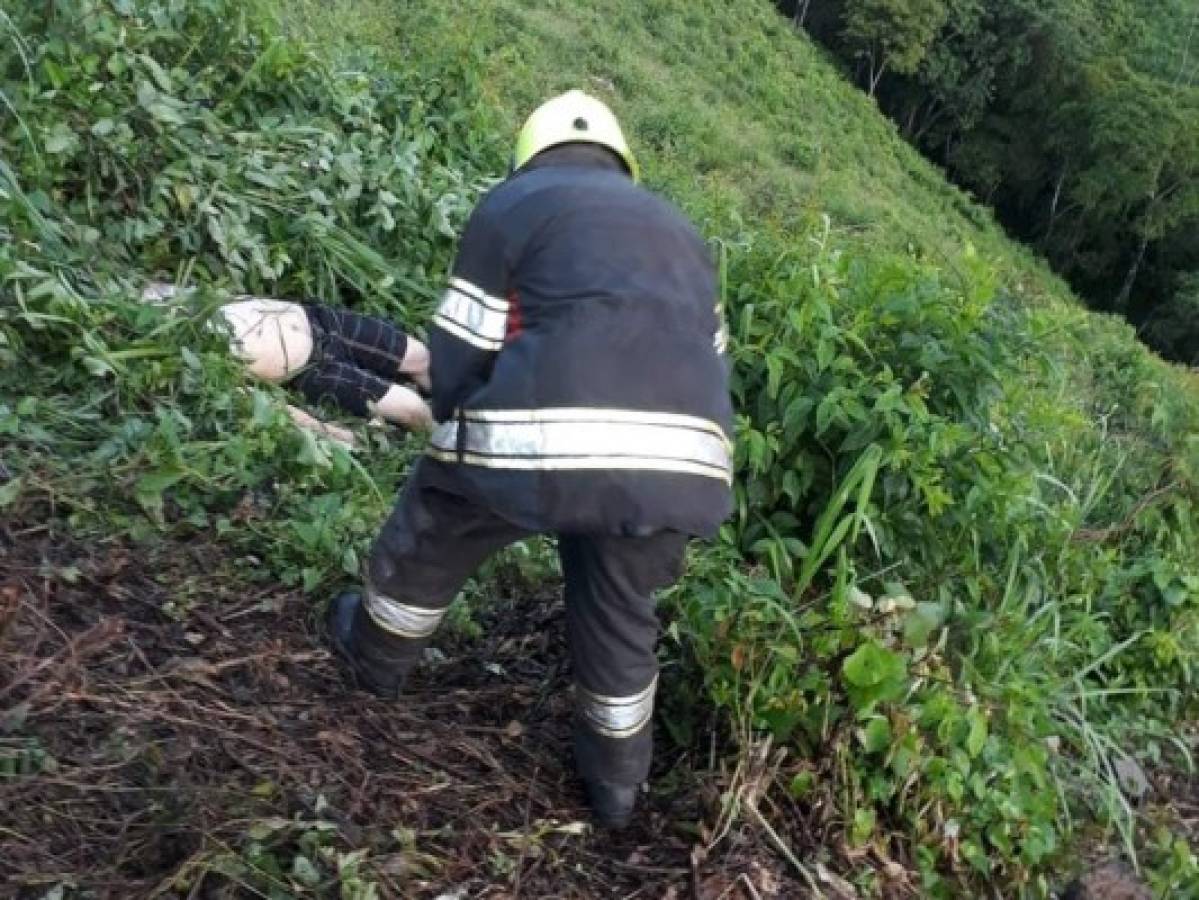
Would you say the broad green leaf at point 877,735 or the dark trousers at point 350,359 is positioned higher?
the broad green leaf at point 877,735

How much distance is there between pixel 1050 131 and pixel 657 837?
114 feet

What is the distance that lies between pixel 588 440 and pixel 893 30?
32.7m

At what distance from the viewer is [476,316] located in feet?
8.59

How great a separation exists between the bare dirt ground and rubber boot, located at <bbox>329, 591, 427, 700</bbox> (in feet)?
0.15

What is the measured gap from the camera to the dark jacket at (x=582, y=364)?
249cm

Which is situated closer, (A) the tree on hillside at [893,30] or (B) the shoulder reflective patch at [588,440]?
(B) the shoulder reflective patch at [588,440]

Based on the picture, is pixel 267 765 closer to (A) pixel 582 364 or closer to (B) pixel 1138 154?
(A) pixel 582 364

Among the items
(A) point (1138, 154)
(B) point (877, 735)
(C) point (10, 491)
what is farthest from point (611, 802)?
(A) point (1138, 154)

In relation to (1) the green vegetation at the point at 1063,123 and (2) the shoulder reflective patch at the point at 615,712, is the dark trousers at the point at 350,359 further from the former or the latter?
(1) the green vegetation at the point at 1063,123

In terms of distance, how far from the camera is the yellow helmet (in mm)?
2754

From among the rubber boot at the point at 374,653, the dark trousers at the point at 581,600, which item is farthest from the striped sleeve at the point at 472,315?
the rubber boot at the point at 374,653

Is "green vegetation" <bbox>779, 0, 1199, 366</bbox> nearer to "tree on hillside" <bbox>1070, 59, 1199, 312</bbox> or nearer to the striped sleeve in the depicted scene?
"tree on hillside" <bbox>1070, 59, 1199, 312</bbox>

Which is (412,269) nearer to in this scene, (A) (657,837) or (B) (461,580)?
(B) (461,580)

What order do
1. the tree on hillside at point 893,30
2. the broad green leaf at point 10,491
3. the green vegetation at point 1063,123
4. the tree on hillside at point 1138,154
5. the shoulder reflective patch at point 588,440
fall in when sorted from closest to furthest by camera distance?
the shoulder reflective patch at point 588,440 → the broad green leaf at point 10,491 → the tree on hillside at point 1138,154 → the green vegetation at point 1063,123 → the tree on hillside at point 893,30
